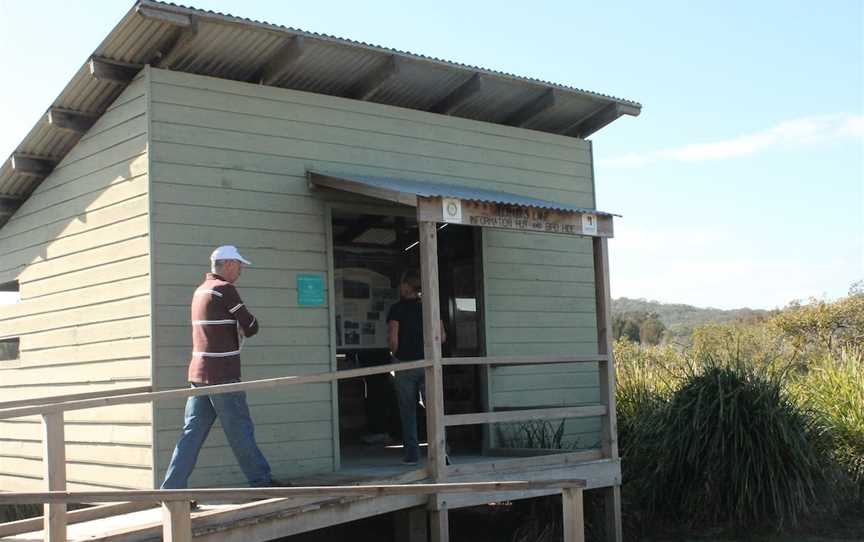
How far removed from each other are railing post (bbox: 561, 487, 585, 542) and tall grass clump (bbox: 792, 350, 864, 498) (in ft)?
20.7

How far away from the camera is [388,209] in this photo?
30.8 ft

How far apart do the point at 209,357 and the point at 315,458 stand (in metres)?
1.97

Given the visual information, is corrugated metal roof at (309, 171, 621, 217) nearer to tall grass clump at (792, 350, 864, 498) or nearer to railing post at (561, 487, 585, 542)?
railing post at (561, 487, 585, 542)

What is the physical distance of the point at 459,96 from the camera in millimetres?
10102

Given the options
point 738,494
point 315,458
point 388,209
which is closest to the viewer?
point 315,458

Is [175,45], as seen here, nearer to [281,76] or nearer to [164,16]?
[164,16]

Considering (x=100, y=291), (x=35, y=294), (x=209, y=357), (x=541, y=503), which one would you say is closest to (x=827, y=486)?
(x=541, y=503)

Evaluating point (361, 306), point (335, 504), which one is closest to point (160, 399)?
point (335, 504)

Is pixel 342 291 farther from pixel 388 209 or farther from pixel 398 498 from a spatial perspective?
pixel 398 498

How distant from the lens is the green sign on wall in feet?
28.4

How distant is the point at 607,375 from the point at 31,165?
19.5 feet

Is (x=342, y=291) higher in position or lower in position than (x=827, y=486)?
Answer: higher

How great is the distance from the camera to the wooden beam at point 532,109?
34.9ft

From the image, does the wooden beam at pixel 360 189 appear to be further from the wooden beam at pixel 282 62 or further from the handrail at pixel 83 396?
the handrail at pixel 83 396
